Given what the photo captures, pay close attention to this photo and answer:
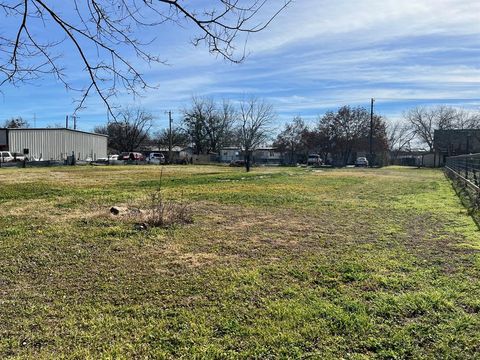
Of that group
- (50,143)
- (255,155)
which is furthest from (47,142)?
(255,155)

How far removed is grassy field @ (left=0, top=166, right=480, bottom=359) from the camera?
3.15 m

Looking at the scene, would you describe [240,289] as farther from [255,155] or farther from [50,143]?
[255,155]

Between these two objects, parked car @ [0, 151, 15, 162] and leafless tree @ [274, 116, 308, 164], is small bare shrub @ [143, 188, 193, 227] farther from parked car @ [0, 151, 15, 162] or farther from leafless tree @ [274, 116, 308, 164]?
leafless tree @ [274, 116, 308, 164]

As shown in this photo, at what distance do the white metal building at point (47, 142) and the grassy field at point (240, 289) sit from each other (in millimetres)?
51214

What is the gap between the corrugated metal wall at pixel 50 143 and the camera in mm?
53969

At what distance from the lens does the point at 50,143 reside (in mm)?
56469

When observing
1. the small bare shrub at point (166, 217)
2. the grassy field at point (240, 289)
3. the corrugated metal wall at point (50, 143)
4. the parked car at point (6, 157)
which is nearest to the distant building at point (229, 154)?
the corrugated metal wall at point (50, 143)

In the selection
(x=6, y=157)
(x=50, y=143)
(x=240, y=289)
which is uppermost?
(x=50, y=143)

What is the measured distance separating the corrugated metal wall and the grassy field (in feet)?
169

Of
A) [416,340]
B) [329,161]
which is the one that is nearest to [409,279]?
[416,340]

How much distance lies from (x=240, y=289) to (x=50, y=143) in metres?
58.1

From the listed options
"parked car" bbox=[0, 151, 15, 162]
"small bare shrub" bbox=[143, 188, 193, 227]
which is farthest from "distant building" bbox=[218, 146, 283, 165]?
"small bare shrub" bbox=[143, 188, 193, 227]

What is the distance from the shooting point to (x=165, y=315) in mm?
3684

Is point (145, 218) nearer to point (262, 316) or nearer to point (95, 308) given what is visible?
point (95, 308)
